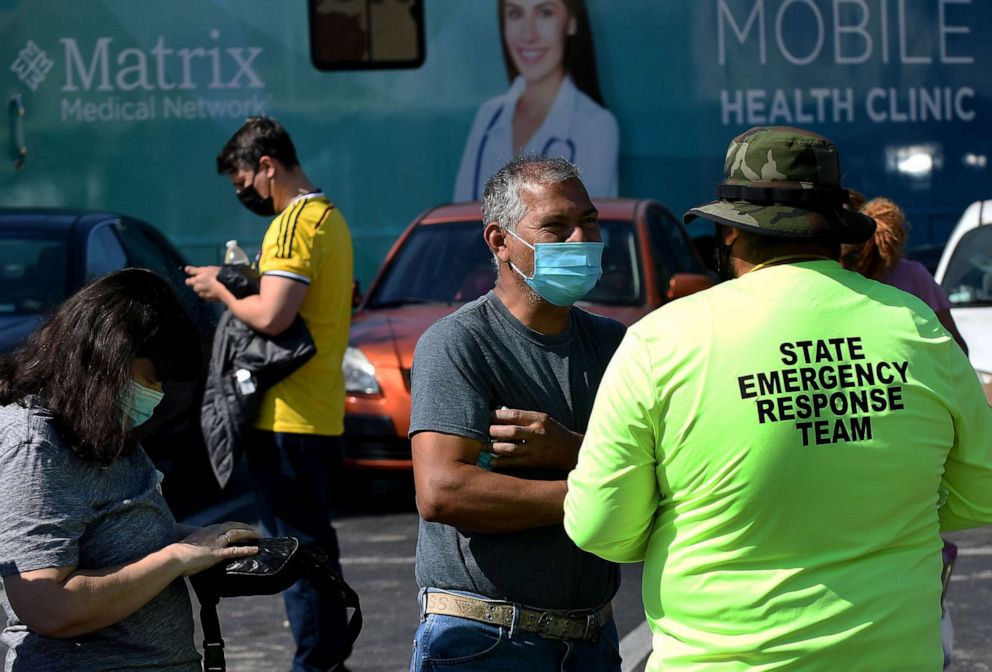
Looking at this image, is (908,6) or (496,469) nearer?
(496,469)

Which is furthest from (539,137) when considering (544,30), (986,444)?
(986,444)

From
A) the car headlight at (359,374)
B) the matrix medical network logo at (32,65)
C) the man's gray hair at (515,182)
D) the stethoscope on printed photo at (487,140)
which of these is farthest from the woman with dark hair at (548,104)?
the man's gray hair at (515,182)

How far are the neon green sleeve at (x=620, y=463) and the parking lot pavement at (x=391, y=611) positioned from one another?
3.16m

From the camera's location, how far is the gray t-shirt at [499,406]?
2.93m

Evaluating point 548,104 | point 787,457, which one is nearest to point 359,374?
point 548,104

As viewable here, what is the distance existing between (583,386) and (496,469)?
277 mm

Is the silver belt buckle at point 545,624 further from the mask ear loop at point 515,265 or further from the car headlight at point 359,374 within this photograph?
the car headlight at point 359,374

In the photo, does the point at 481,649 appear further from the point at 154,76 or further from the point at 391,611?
the point at 154,76

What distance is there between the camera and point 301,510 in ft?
16.0

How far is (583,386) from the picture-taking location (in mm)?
3086

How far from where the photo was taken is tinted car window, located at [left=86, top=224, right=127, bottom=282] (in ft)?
27.6

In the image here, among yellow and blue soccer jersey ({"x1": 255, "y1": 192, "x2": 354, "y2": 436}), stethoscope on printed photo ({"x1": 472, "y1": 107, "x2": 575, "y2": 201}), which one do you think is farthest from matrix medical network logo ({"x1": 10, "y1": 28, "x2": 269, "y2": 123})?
yellow and blue soccer jersey ({"x1": 255, "y1": 192, "x2": 354, "y2": 436})

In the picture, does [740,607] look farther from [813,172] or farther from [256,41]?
[256,41]

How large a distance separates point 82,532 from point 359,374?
5713 millimetres
